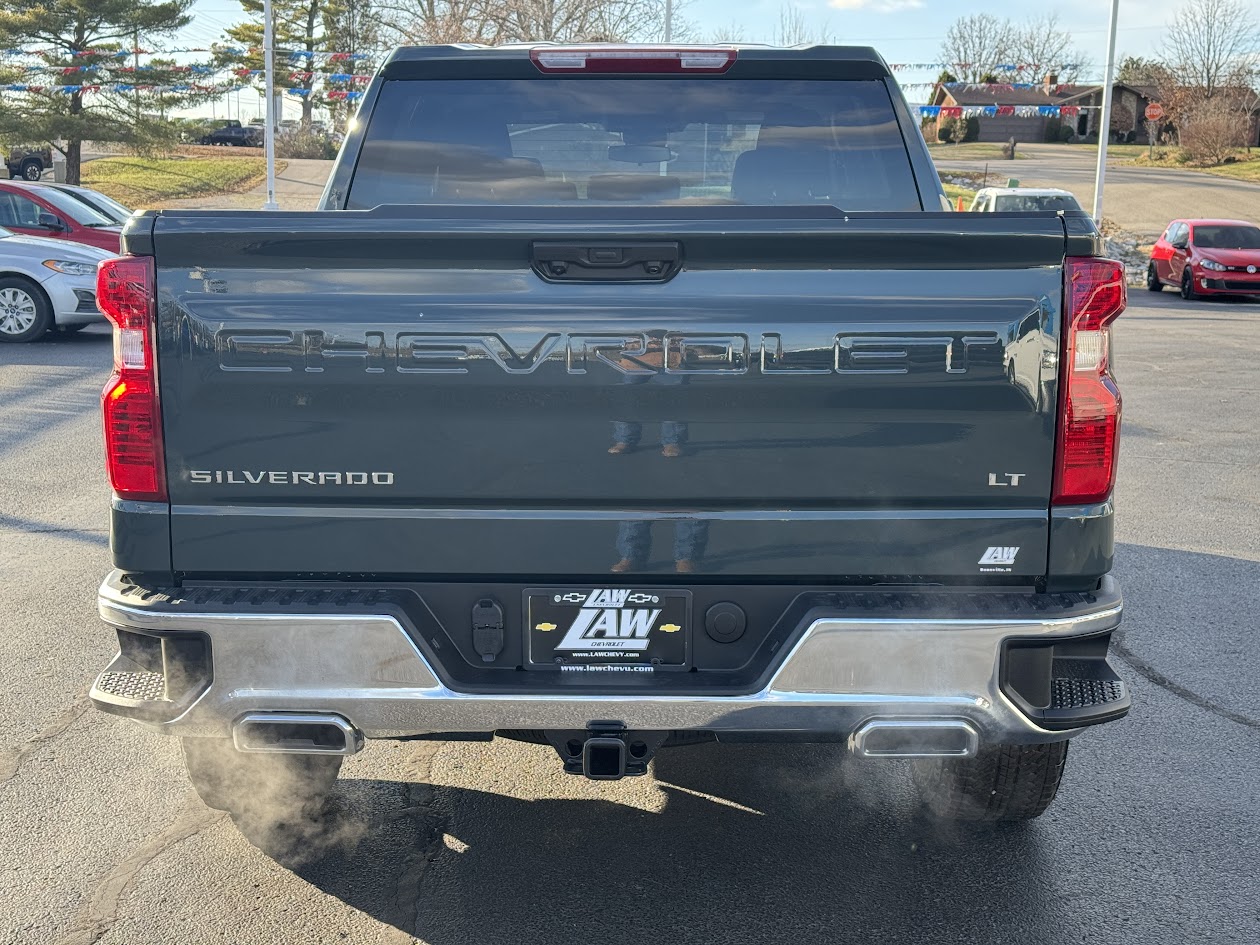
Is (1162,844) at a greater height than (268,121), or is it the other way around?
(268,121)

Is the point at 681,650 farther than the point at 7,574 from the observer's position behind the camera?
No

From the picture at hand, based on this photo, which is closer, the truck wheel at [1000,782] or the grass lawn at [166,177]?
the truck wheel at [1000,782]

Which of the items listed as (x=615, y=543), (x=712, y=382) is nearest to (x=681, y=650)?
(x=615, y=543)

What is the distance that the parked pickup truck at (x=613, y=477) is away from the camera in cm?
283

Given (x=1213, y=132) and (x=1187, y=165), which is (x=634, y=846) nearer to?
(x=1213, y=132)

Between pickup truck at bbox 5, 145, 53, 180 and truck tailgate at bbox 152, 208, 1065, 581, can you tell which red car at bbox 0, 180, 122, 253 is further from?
pickup truck at bbox 5, 145, 53, 180

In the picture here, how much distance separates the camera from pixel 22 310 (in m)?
14.5

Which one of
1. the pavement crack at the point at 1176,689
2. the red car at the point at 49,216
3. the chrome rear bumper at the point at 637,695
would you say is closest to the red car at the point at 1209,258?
the red car at the point at 49,216

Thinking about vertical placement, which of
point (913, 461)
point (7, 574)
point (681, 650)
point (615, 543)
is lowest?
point (7, 574)

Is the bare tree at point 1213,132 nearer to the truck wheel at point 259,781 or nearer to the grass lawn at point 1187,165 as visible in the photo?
the grass lawn at point 1187,165

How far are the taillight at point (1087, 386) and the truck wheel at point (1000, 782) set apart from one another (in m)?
0.82

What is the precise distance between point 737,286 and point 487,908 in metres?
1.69

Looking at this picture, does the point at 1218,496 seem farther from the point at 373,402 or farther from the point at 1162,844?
the point at 373,402

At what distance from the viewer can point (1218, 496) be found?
8250mm
